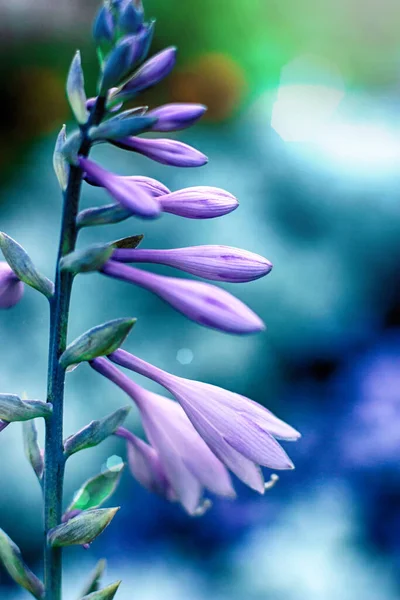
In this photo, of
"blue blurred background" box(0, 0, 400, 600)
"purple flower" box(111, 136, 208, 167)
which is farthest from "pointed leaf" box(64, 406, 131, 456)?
"blue blurred background" box(0, 0, 400, 600)

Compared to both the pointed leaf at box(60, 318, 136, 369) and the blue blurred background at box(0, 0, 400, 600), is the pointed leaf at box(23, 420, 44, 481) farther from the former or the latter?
the blue blurred background at box(0, 0, 400, 600)

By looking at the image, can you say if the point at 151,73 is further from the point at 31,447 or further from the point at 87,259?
the point at 31,447

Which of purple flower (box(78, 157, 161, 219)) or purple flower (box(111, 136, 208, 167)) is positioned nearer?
purple flower (box(78, 157, 161, 219))

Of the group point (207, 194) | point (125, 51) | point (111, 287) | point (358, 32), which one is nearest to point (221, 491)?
point (207, 194)

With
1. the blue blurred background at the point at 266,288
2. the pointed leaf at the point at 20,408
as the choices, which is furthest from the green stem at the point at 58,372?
the blue blurred background at the point at 266,288

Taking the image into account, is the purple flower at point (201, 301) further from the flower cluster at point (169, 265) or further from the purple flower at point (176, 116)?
the purple flower at point (176, 116)
